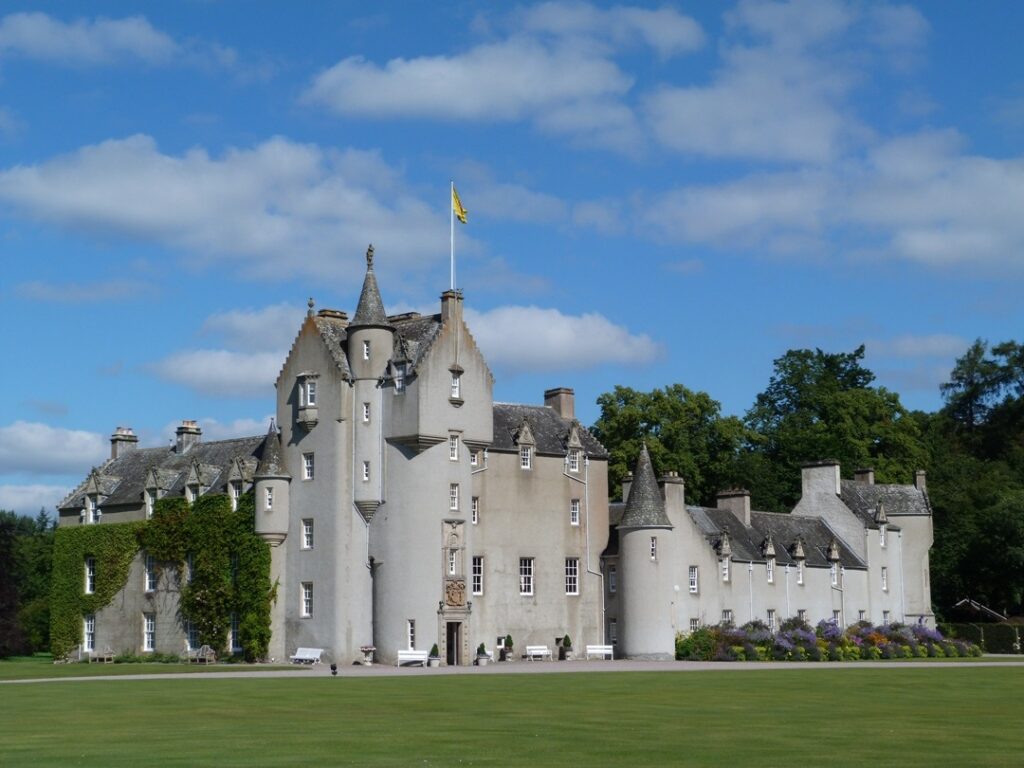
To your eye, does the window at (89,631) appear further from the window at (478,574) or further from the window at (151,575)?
the window at (478,574)

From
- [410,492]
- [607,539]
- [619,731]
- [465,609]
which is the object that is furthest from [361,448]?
[619,731]

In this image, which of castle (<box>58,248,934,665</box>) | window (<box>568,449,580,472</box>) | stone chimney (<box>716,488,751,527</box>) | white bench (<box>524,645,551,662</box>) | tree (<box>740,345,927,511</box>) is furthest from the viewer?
tree (<box>740,345,927,511</box>)

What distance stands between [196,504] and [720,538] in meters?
23.9

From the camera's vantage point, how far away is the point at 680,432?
270ft

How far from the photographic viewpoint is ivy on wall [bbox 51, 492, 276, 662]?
59812 millimetres

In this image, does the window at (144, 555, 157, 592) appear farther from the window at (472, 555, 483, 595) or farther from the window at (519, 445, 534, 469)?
the window at (519, 445, 534, 469)

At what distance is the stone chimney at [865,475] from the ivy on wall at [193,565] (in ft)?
118

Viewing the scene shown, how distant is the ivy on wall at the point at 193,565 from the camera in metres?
59.8

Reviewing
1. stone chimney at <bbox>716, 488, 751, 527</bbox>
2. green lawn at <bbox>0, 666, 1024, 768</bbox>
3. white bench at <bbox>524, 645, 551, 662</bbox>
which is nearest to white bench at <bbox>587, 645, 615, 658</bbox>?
white bench at <bbox>524, 645, 551, 662</bbox>

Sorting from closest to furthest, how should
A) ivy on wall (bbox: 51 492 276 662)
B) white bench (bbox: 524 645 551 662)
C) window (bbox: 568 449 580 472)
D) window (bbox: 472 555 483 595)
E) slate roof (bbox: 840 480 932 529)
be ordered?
window (bbox: 472 555 483 595), ivy on wall (bbox: 51 492 276 662), white bench (bbox: 524 645 551 662), window (bbox: 568 449 580 472), slate roof (bbox: 840 480 932 529)

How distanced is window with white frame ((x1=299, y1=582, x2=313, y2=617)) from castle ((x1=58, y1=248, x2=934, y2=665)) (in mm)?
68

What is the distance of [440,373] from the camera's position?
57.5 meters

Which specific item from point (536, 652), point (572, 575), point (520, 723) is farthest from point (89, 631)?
point (520, 723)

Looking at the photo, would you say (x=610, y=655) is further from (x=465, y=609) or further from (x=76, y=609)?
(x=76, y=609)
